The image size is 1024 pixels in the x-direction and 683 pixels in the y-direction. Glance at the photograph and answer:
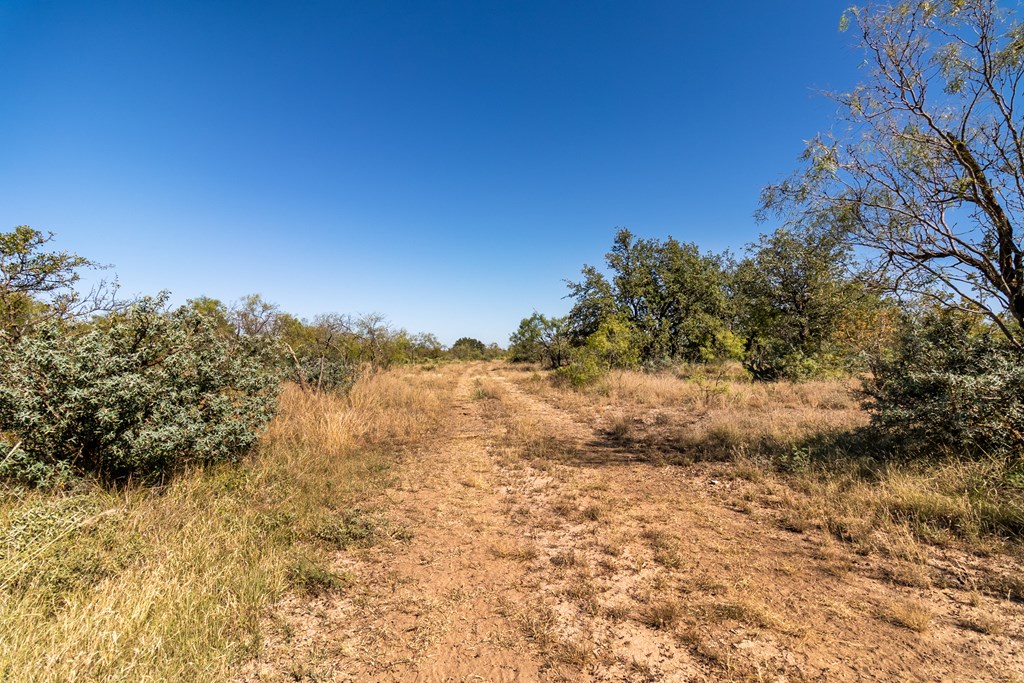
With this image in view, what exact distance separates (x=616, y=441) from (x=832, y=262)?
16.1 ft

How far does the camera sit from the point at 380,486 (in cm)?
544

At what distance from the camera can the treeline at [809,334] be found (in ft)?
16.5

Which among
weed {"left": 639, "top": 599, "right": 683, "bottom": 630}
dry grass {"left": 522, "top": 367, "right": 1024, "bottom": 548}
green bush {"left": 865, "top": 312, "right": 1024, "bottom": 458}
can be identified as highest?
green bush {"left": 865, "top": 312, "right": 1024, "bottom": 458}

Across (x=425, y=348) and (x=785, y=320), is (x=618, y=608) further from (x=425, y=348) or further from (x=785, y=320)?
(x=425, y=348)

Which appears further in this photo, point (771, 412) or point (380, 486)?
point (771, 412)

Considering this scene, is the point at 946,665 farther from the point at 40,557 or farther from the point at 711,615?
the point at 40,557

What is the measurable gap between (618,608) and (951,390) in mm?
5695

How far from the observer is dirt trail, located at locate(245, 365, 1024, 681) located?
2.31 metres

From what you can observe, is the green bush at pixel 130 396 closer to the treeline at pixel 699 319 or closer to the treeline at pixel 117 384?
the treeline at pixel 117 384

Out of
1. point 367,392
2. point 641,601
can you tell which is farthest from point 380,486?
point 367,392

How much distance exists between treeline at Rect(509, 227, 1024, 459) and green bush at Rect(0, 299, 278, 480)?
910 centimetres

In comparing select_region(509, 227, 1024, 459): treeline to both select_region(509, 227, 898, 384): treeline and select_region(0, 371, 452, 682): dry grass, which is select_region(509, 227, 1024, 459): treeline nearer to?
select_region(509, 227, 898, 384): treeline

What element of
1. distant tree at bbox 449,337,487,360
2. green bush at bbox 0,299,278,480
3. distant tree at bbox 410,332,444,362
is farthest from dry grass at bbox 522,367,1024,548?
distant tree at bbox 449,337,487,360

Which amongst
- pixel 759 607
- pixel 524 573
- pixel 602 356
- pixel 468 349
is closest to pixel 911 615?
pixel 759 607
